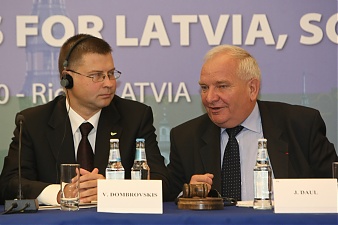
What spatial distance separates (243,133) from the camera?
455cm

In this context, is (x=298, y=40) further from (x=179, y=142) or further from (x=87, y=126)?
(x=87, y=126)

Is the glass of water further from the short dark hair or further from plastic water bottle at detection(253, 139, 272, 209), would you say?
the short dark hair

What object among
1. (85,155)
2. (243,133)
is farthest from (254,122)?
(85,155)

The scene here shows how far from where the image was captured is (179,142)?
4.66 metres

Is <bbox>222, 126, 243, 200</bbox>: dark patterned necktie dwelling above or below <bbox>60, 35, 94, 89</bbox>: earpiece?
below

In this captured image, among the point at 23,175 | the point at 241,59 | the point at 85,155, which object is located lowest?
the point at 23,175

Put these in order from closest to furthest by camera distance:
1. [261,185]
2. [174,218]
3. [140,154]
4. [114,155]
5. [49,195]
→ [174,218] → [261,185] → [114,155] → [140,154] → [49,195]

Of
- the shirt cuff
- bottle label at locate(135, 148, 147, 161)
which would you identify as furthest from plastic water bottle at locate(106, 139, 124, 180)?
the shirt cuff

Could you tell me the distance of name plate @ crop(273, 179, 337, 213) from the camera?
10.2 feet

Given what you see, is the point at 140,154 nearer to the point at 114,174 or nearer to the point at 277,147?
the point at 114,174

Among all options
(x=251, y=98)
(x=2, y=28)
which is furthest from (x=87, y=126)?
(x=2, y=28)

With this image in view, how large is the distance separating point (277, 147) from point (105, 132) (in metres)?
1.06

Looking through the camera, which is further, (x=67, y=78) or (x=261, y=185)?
(x=67, y=78)

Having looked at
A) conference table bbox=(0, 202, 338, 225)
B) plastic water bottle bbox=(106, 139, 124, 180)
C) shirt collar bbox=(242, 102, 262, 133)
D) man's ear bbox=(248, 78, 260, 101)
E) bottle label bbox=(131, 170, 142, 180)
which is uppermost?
man's ear bbox=(248, 78, 260, 101)
